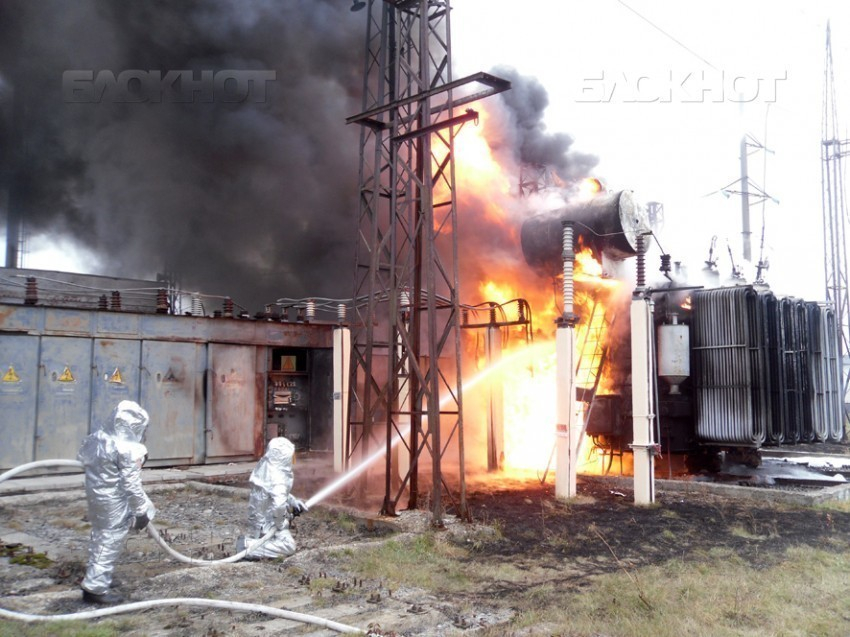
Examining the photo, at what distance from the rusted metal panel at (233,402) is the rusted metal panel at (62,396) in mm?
2456

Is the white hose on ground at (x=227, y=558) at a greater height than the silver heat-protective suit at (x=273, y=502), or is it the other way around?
the silver heat-protective suit at (x=273, y=502)

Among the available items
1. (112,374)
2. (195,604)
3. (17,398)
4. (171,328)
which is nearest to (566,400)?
(195,604)

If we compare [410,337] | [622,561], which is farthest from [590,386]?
[622,561]

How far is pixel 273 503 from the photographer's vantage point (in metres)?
7.26

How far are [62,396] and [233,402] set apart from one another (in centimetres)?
339

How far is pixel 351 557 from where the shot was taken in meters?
7.31

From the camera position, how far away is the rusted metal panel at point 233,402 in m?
14.6

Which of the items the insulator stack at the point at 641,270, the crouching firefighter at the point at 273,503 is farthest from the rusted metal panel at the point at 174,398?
the insulator stack at the point at 641,270

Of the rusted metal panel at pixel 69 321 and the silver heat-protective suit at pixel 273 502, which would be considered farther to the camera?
the rusted metal panel at pixel 69 321

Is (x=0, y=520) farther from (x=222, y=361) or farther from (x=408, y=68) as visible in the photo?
(x=408, y=68)

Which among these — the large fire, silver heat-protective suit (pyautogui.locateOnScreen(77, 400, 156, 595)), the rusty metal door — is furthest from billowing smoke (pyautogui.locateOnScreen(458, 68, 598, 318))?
silver heat-protective suit (pyautogui.locateOnScreen(77, 400, 156, 595))

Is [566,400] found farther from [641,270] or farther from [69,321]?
[69,321]

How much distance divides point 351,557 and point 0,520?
5298 mm

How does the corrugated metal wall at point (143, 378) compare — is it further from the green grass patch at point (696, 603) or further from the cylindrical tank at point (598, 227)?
the green grass patch at point (696, 603)
